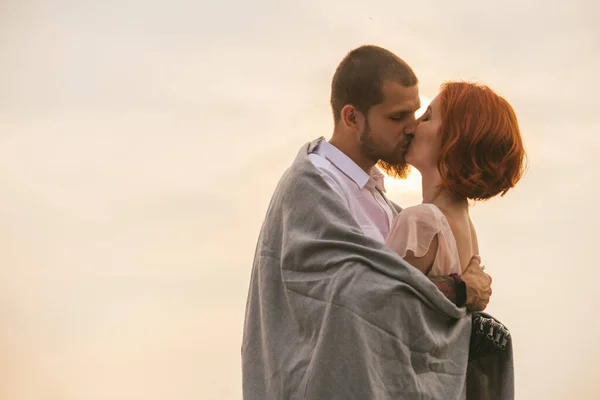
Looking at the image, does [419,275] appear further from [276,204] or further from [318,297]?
[276,204]

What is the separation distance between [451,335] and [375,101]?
72 cm

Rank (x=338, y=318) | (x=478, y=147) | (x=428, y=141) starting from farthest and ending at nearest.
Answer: (x=428, y=141) < (x=478, y=147) < (x=338, y=318)

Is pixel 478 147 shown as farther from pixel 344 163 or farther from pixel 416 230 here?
pixel 344 163

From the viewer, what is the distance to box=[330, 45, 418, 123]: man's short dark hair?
278 centimetres

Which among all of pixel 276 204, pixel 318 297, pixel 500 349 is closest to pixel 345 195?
pixel 276 204

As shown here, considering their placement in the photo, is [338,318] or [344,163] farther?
[344,163]

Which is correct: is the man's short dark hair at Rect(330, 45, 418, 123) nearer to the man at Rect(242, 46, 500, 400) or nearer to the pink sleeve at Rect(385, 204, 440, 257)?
the man at Rect(242, 46, 500, 400)

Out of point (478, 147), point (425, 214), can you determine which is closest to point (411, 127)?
point (478, 147)

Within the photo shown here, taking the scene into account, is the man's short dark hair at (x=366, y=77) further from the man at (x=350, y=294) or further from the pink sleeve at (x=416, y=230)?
the pink sleeve at (x=416, y=230)

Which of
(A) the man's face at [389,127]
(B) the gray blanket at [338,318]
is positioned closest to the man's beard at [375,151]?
(A) the man's face at [389,127]

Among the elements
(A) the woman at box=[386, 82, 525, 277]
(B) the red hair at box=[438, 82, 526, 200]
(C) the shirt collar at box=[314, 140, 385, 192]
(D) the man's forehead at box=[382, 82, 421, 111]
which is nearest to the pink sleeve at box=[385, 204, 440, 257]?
(A) the woman at box=[386, 82, 525, 277]

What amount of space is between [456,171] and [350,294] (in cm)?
46

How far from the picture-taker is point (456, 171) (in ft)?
8.31

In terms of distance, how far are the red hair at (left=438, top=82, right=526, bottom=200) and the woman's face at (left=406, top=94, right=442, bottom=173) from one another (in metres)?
0.03
